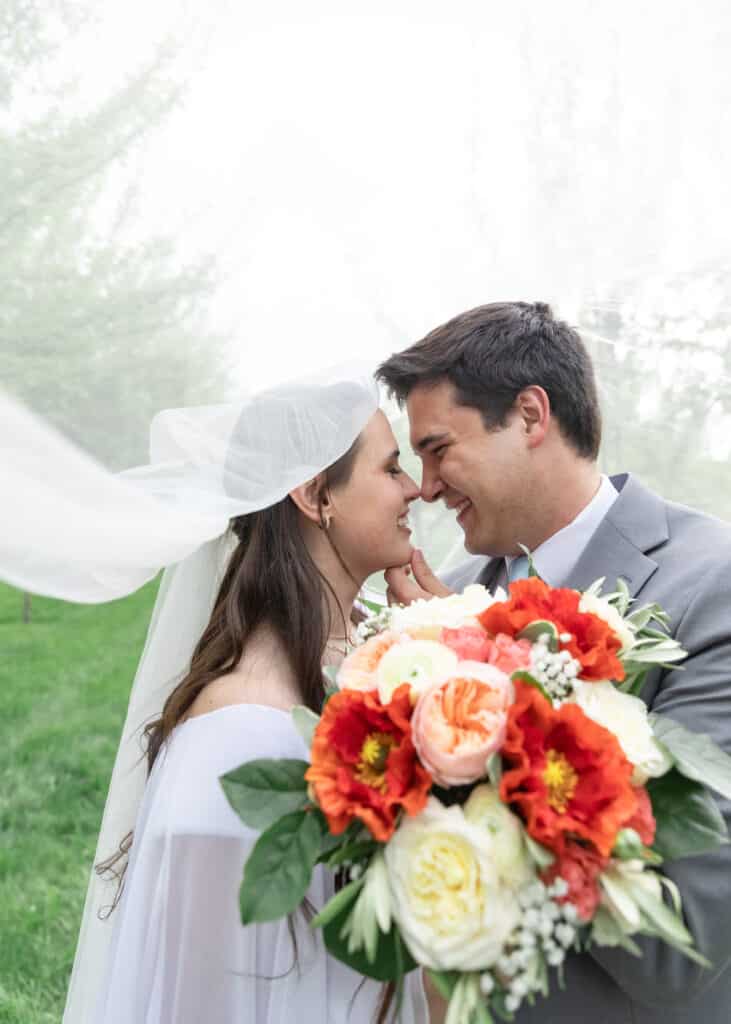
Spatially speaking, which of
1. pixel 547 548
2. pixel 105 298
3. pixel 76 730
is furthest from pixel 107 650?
pixel 105 298

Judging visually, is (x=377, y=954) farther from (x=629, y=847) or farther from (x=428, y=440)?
(x=428, y=440)

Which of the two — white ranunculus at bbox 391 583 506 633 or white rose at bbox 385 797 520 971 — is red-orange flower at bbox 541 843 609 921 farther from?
white ranunculus at bbox 391 583 506 633

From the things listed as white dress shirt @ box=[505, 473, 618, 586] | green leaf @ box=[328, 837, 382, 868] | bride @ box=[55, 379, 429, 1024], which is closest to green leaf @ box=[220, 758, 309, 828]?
green leaf @ box=[328, 837, 382, 868]

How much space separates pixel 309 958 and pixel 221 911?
0.23 m

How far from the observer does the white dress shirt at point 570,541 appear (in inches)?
128

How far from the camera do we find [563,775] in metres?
1.75

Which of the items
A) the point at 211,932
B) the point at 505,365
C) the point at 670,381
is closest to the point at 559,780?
the point at 211,932

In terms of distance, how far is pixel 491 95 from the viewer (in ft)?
11.0

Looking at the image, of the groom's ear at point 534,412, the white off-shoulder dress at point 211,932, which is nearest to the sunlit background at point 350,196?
the groom's ear at point 534,412

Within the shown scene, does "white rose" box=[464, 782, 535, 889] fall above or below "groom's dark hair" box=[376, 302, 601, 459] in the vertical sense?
below

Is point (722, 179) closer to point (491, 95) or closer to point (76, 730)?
point (491, 95)

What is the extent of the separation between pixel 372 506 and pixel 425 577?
373mm

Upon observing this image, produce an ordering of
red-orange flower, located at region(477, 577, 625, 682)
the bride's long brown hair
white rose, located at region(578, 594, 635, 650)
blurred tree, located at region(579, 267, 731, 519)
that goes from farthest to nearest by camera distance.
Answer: blurred tree, located at region(579, 267, 731, 519) → the bride's long brown hair → white rose, located at region(578, 594, 635, 650) → red-orange flower, located at region(477, 577, 625, 682)

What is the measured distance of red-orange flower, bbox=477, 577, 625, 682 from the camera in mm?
1923
